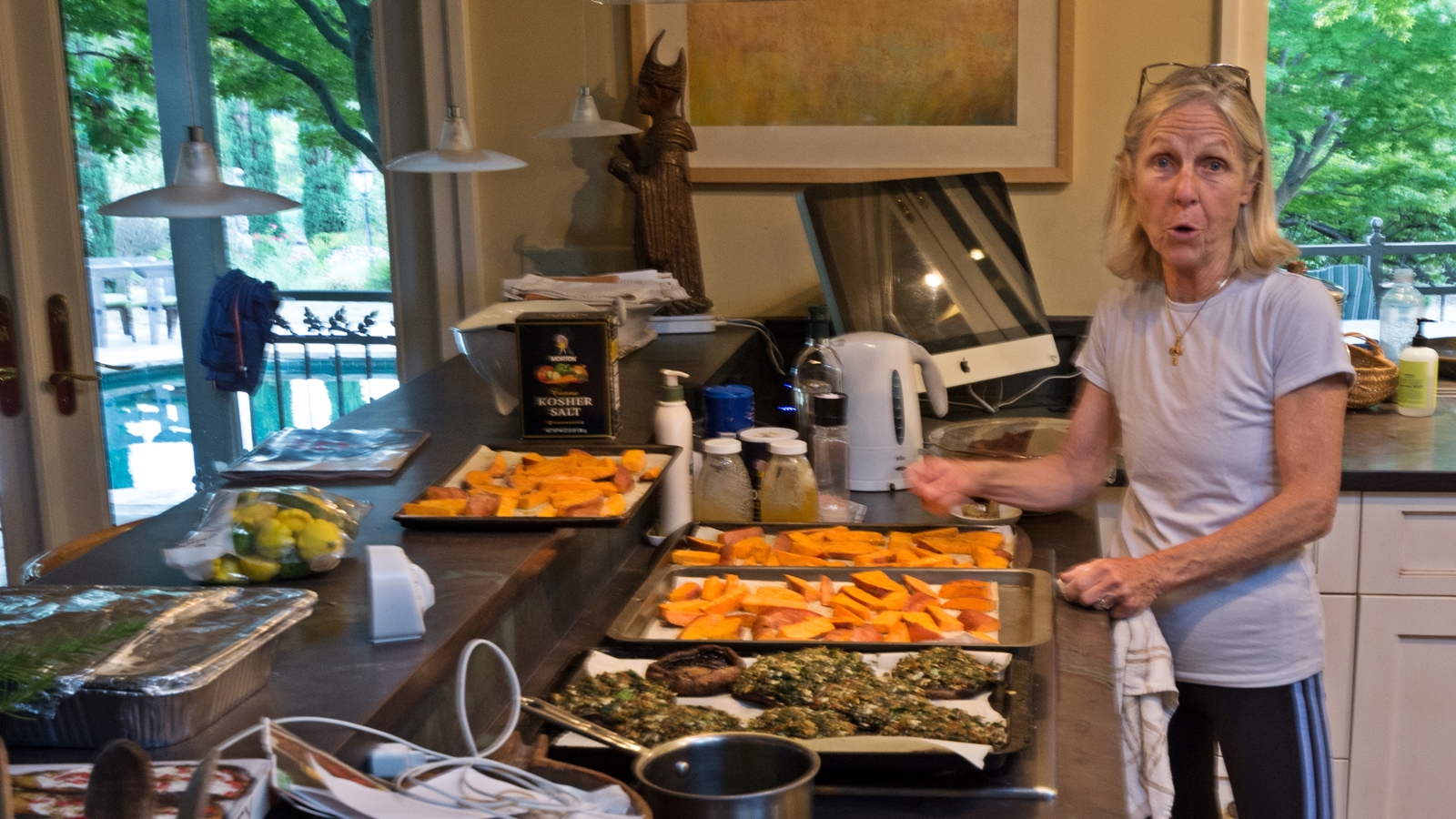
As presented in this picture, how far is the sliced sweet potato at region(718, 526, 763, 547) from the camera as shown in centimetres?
171

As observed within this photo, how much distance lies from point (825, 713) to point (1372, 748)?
5.54ft

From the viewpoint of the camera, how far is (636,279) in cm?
290

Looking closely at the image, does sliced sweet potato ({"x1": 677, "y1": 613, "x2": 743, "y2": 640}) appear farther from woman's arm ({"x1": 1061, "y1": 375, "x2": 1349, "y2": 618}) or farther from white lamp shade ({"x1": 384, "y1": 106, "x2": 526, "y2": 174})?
white lamp shade ({"x1": 384, "y1": 106, "x2": 526, "y2": 174})

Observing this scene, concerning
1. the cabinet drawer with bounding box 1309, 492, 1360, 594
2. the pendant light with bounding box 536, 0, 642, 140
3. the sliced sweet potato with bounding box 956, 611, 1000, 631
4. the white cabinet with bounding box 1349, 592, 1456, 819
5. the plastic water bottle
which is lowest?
the white cabinet with bounding box 1349, 592, 1456, 819

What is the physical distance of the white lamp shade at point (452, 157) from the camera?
254 cm

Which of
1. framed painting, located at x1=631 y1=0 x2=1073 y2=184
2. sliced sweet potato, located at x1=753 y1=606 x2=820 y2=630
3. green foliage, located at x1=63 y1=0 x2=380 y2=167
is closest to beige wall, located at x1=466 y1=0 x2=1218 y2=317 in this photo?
framed painting, located at x1=631 y1=0 x2=1073 y2=184

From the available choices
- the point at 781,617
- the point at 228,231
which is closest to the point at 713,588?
the point at 781,617

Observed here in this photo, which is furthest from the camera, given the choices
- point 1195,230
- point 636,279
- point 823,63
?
point 823,63

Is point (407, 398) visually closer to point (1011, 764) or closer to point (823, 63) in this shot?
point (823, 63)

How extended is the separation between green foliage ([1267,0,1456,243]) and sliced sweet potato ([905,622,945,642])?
3863mm

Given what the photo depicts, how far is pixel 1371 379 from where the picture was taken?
266 cm

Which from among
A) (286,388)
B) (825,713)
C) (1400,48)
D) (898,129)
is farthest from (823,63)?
(1400,48)

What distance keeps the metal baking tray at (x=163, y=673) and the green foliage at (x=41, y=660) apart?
1cm

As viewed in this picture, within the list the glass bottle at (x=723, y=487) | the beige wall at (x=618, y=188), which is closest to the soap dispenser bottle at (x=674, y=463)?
the glass bottle at (x=723, y=487)
